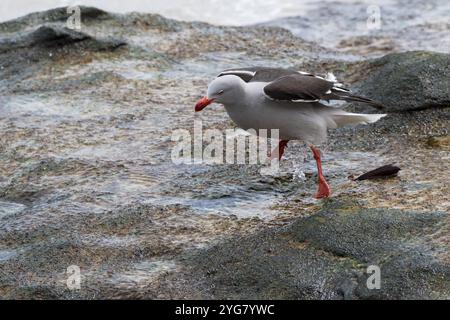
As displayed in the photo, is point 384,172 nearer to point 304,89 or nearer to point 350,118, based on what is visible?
point 350,118

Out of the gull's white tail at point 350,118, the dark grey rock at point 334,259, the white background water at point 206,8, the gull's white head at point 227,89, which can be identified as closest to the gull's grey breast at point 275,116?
the gull's white head at point 227,89

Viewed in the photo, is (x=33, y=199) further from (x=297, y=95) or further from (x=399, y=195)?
(x=399, y=195)

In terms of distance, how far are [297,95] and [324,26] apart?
6997mm

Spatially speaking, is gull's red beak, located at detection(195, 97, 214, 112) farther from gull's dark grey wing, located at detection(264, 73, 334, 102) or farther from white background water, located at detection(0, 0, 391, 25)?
white background water, located at detection(0, 0, 391, 25)

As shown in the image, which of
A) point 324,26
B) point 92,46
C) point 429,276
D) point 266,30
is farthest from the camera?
point 324,26

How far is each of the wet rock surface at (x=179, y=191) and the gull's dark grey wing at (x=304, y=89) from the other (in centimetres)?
68

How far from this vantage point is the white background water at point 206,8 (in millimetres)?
14414

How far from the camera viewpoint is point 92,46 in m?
10.7

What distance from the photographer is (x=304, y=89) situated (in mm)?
6750

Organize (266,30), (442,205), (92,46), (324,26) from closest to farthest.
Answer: (442,205) → (92,46) → (266,30) → (324,26)

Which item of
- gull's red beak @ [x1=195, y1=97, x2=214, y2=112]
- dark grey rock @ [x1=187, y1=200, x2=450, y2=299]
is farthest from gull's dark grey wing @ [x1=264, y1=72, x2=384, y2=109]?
dark grey rock @ [x1=187, y1=200, x2=450, y2=299]

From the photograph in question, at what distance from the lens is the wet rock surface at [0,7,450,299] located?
5.63m

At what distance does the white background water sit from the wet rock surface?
359 centimetres

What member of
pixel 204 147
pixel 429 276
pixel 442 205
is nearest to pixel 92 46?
pixel 204 147
